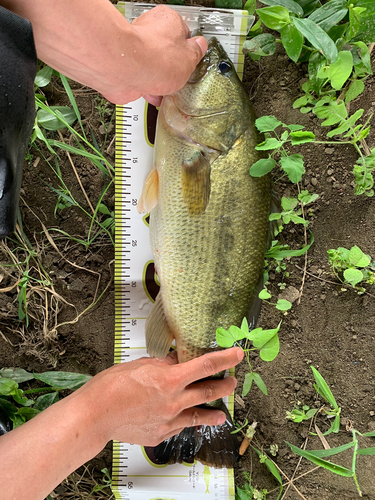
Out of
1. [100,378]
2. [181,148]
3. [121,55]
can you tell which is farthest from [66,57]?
[100,378]

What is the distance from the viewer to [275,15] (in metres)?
1.51

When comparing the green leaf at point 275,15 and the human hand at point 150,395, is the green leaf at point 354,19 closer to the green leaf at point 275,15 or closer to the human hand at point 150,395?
the green leaf at point 275,15

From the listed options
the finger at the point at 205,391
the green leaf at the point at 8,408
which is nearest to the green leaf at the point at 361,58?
the finger at the point at 205,391

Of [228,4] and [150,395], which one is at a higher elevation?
[228,4]

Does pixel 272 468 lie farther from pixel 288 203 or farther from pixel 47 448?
pixel 288 203

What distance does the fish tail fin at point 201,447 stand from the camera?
1.72m

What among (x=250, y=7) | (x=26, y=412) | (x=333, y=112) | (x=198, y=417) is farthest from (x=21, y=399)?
(x=250, y=7)

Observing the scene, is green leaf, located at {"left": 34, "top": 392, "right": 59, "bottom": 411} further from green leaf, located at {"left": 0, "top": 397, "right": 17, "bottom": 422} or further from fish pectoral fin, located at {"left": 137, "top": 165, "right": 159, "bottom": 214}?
fish pectoral fin, located at {"left": 137, "top": 165, "right": 159, "bottom": 214}

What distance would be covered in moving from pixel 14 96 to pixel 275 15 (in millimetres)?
1137

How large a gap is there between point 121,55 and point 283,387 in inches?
67.8

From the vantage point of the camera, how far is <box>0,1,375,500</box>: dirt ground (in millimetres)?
1864

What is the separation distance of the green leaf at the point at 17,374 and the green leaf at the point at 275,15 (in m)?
2.01

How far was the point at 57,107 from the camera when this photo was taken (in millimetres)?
1737

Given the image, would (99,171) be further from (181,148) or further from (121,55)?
(121,55)
